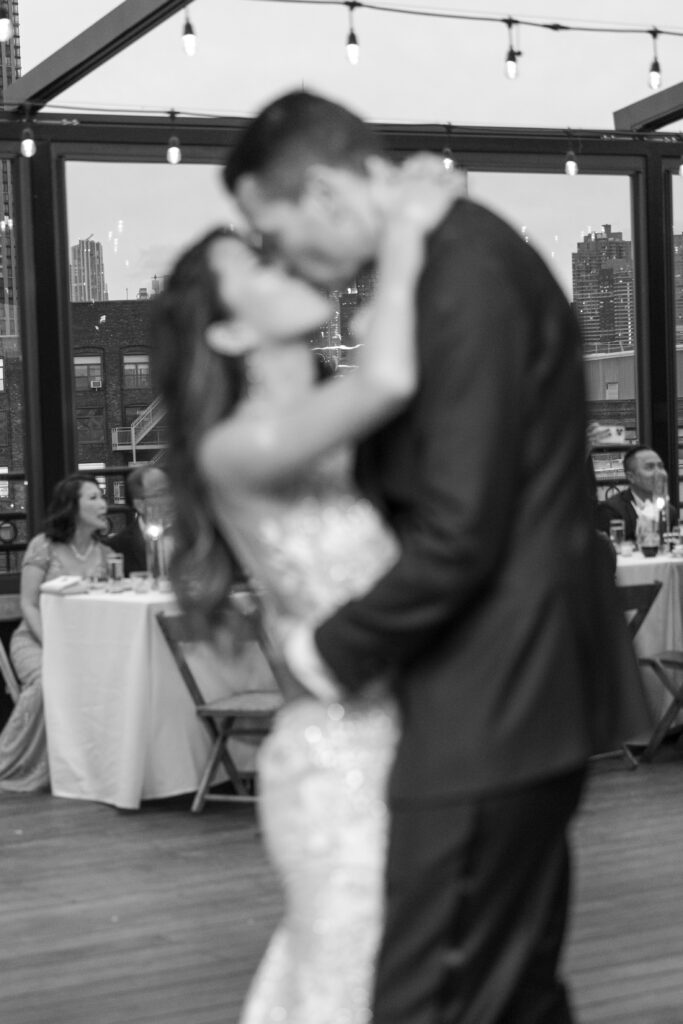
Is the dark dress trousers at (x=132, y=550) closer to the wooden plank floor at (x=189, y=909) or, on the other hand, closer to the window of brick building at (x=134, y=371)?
the wooden plank floor at (x=189, y=909)

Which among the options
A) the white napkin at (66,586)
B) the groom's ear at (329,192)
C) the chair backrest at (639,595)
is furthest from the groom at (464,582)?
the white napkin at (66,586)

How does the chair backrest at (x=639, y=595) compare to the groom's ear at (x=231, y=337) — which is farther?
the chair backrest at (x=639, y=595)

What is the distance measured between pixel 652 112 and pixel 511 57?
1827mm

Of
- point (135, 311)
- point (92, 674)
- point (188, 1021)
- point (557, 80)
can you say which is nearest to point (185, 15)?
point (135, 311)

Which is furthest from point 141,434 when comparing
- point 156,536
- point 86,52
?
point 156,536

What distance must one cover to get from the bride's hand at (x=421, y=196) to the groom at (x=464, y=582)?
0.01 meters

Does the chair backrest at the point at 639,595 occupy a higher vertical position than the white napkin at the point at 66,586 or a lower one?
lower

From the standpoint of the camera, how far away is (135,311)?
337 inches

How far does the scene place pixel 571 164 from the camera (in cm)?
925

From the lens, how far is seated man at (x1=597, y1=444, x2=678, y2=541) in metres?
7.61

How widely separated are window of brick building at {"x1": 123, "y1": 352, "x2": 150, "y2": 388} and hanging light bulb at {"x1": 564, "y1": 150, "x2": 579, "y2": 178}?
9.21 feet

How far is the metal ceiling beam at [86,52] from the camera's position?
23.1ft

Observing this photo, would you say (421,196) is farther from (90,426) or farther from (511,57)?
(90,426)

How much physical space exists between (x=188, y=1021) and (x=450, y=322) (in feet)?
8.05
